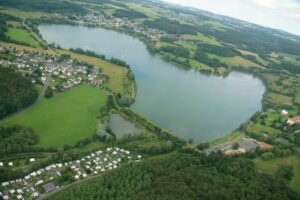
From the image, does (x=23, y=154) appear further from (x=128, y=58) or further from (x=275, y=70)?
(x=275, y=70)

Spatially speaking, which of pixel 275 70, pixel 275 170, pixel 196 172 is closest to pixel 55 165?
pixel 196 172

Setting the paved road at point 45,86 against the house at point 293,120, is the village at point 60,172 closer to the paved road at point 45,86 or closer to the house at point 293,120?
the paved road at point 45,86

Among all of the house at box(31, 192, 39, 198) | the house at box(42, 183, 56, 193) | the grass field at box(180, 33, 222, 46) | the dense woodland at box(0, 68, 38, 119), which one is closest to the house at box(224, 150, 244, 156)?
the house at box(42, 183, 56, 193)

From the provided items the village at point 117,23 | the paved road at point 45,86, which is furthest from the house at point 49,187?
the village at point 117,23

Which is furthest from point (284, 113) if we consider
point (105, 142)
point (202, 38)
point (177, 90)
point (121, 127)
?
point (202, 38)

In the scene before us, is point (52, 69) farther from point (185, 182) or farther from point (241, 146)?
point (185, 182)

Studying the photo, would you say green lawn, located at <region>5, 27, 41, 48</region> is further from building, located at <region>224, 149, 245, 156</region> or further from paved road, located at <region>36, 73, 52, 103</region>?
building, located at <region>224, 149, 245, 156</region>
